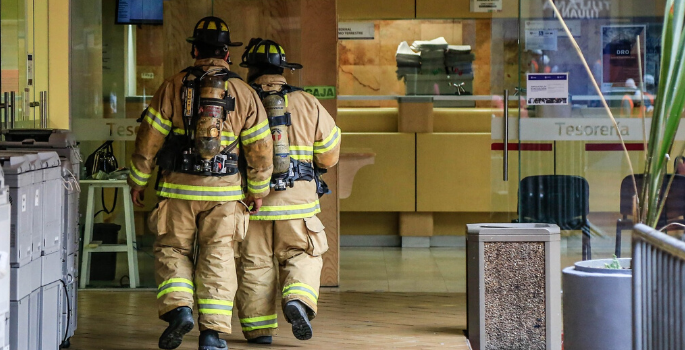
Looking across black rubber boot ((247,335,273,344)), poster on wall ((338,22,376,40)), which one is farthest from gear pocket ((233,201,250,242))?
poster on wall ((338,22,376,40))

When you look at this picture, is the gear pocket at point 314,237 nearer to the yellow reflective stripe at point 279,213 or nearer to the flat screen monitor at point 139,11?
the yellow reflective stripe at point 279,213

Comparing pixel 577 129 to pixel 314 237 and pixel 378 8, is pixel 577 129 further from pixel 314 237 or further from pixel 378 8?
pixel 378 8

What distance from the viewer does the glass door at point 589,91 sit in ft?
19.8

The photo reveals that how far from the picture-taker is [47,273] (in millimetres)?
4191

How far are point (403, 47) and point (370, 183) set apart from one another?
1.43m

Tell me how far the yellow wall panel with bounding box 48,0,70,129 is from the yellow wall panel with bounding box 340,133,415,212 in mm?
3296

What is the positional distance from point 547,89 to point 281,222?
2019mm

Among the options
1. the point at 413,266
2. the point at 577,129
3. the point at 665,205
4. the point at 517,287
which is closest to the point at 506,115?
the point at 577,129

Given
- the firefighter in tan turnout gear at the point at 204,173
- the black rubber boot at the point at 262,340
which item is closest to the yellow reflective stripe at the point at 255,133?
the firefighter in tan turnout gear at the point at 204,173

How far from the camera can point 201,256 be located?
4.84 m

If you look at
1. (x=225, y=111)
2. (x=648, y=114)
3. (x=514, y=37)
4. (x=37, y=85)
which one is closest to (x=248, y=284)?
(x=225, y=111)

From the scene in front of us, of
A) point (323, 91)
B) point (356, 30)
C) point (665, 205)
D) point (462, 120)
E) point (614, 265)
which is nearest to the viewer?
point (614, 265)

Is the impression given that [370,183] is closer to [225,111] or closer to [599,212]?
[599,212]

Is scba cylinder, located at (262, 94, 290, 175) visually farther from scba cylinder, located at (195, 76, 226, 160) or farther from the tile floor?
the tile floor
